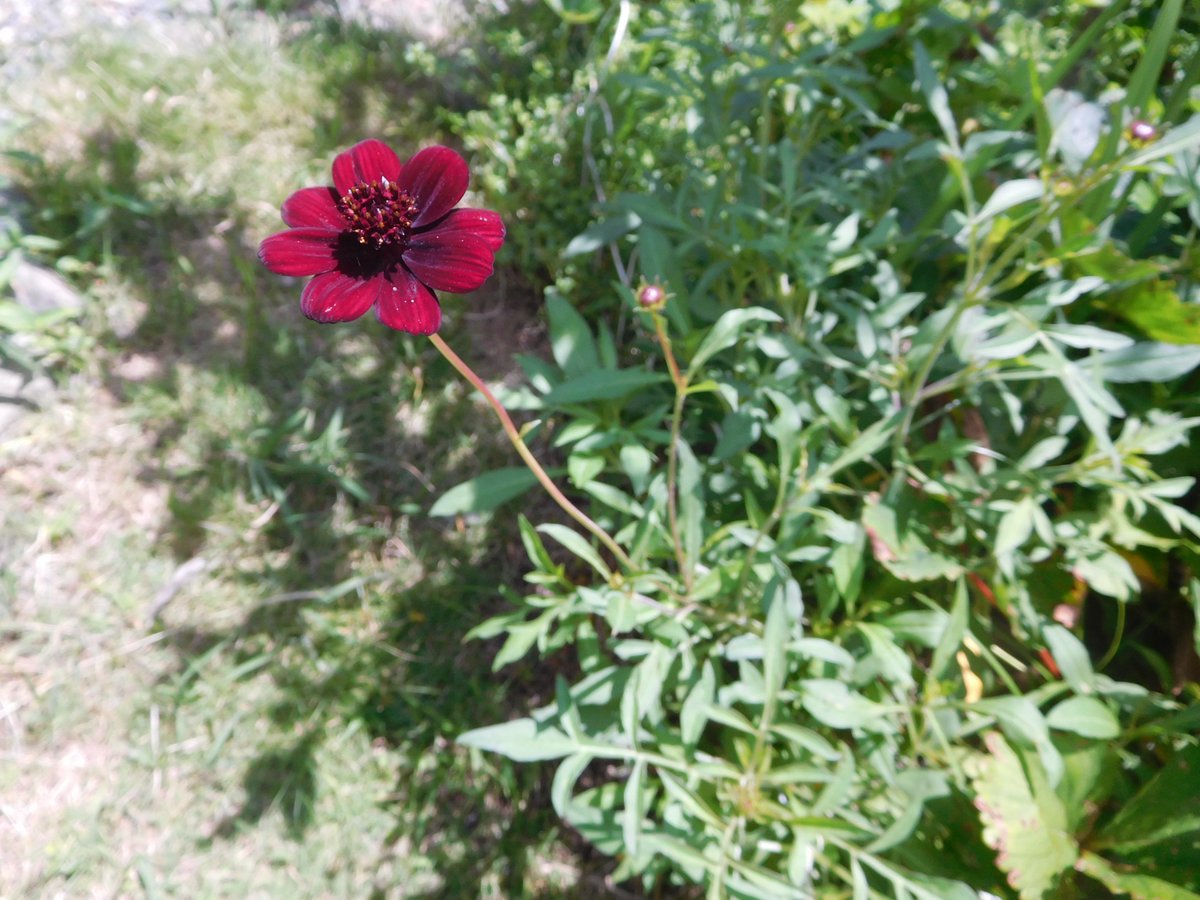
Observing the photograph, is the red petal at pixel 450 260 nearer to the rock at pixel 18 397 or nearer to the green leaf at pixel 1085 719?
the green leaf at pixel 1085 719

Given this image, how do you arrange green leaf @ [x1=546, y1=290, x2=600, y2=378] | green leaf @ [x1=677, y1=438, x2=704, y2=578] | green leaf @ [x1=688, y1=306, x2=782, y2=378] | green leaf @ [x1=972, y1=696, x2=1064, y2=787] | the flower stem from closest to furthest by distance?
the flower stem, green leaf @ [x1=688, y1=306, x2=782, y2=378], green leaf @ [x1=972, y1=696, x2=1064, y2=787], green leaf @ [x1=677, y1=438, x2=704, y2=578], green leaf @ [x1=546, y1=290, x2=600, y2=378]

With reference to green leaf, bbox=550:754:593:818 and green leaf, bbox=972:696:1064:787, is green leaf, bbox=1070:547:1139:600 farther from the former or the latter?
green leaf, bbox=550:754:593:818

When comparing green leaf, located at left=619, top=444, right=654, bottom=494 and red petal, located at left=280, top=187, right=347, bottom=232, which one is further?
green leaf, located at left=619, top=444, right=654, bottom=494

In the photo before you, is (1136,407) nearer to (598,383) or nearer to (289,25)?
(598,383)

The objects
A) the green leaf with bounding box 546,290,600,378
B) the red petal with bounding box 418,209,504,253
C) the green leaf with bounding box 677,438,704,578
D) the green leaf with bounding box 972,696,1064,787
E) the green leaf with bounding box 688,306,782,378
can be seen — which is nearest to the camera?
the red petal with bounding box 418,209,504,253

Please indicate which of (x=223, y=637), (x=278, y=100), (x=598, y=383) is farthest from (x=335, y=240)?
(x=278, y=100)

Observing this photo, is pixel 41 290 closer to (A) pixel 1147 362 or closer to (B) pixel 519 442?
(B) pixel 519 442

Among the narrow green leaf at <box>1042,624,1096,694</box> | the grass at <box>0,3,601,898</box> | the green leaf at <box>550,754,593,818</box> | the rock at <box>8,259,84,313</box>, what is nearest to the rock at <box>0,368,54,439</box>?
the grass at <box>0,3,601,898</box>

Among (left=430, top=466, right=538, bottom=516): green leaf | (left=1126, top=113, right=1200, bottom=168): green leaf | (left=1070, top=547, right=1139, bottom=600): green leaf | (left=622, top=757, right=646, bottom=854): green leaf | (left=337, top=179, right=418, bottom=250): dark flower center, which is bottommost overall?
(left=622, top=757, right=646, bottom=854): green leaf
